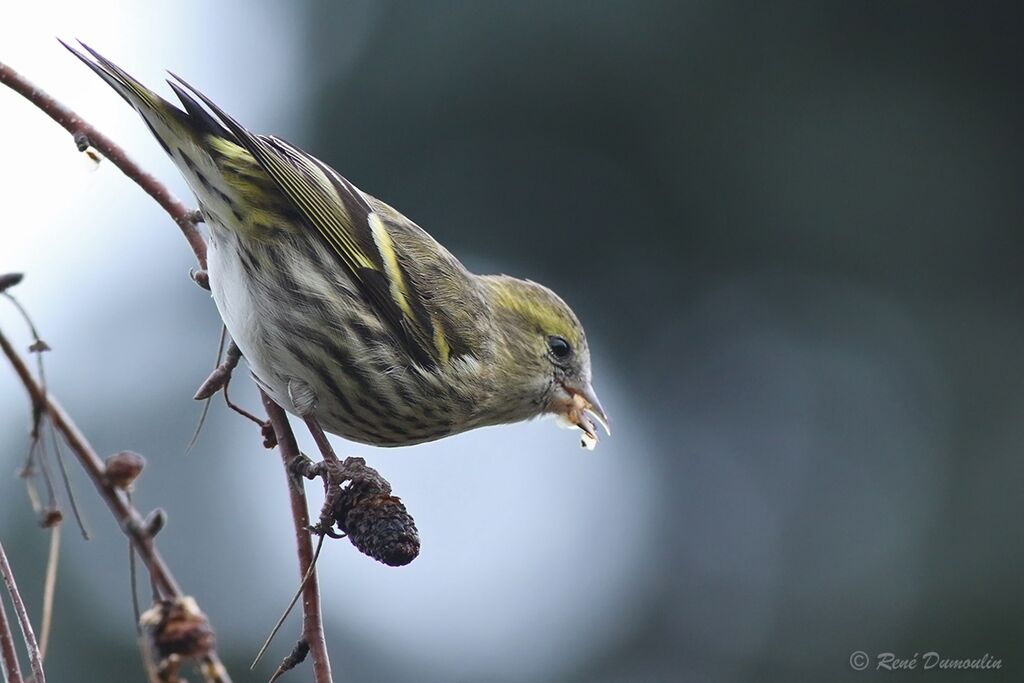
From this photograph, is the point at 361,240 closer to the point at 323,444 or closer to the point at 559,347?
the point at 559,347

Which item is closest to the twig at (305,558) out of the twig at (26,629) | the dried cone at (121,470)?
the twig at (26,629)

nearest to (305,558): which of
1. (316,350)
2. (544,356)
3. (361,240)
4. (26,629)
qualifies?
(26,629)

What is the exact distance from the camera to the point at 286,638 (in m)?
6.38

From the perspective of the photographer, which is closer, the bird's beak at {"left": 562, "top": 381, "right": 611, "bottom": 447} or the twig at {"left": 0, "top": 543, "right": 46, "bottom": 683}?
the twig at {"left": 0, "top": 543, "right": 46, "bottom": 683}

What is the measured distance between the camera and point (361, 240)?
2.55m

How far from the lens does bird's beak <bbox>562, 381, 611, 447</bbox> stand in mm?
2936

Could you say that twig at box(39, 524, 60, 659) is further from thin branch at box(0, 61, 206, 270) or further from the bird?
the bird

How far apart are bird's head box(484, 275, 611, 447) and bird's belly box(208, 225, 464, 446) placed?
344mm

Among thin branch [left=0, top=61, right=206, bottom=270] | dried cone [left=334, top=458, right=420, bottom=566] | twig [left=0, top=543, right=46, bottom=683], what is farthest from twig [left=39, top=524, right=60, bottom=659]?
thin branch [left=0, top=61, right=206, bottom=270]

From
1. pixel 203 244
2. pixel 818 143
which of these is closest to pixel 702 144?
pixel 818 143

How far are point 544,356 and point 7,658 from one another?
6.27 feet

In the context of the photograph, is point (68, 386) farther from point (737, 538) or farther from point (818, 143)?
point (818, 143)

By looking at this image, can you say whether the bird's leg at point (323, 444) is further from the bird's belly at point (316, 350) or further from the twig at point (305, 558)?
the bird's belly at point (316, 350)

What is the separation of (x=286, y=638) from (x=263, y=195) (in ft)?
14.6
